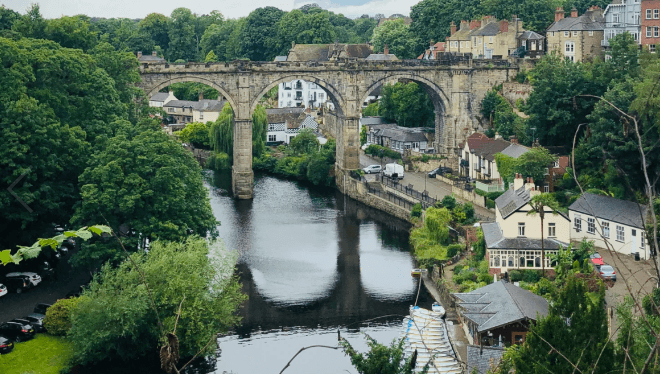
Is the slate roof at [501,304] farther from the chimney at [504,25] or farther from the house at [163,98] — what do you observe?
the house at [163,98]

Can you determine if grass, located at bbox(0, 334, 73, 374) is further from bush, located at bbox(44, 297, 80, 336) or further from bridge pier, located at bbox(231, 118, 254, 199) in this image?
bridge pier, located at bbox(231, 118, 254, 199)

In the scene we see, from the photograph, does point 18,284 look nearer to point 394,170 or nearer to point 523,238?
point 523,238

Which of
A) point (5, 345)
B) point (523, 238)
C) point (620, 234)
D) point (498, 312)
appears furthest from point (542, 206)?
point (5, 345)

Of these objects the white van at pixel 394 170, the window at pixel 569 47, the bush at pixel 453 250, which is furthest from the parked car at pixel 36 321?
the window at pixel 569 47

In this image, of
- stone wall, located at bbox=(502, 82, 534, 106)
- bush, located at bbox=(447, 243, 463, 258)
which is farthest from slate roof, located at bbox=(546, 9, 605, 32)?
bush, located at bbox=(447, 243, 463, 258)

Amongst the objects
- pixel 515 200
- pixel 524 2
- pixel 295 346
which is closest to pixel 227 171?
pixel 524 2

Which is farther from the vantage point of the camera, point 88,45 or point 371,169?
point 371,169

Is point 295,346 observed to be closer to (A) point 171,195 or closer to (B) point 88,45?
(A) point 171,195
